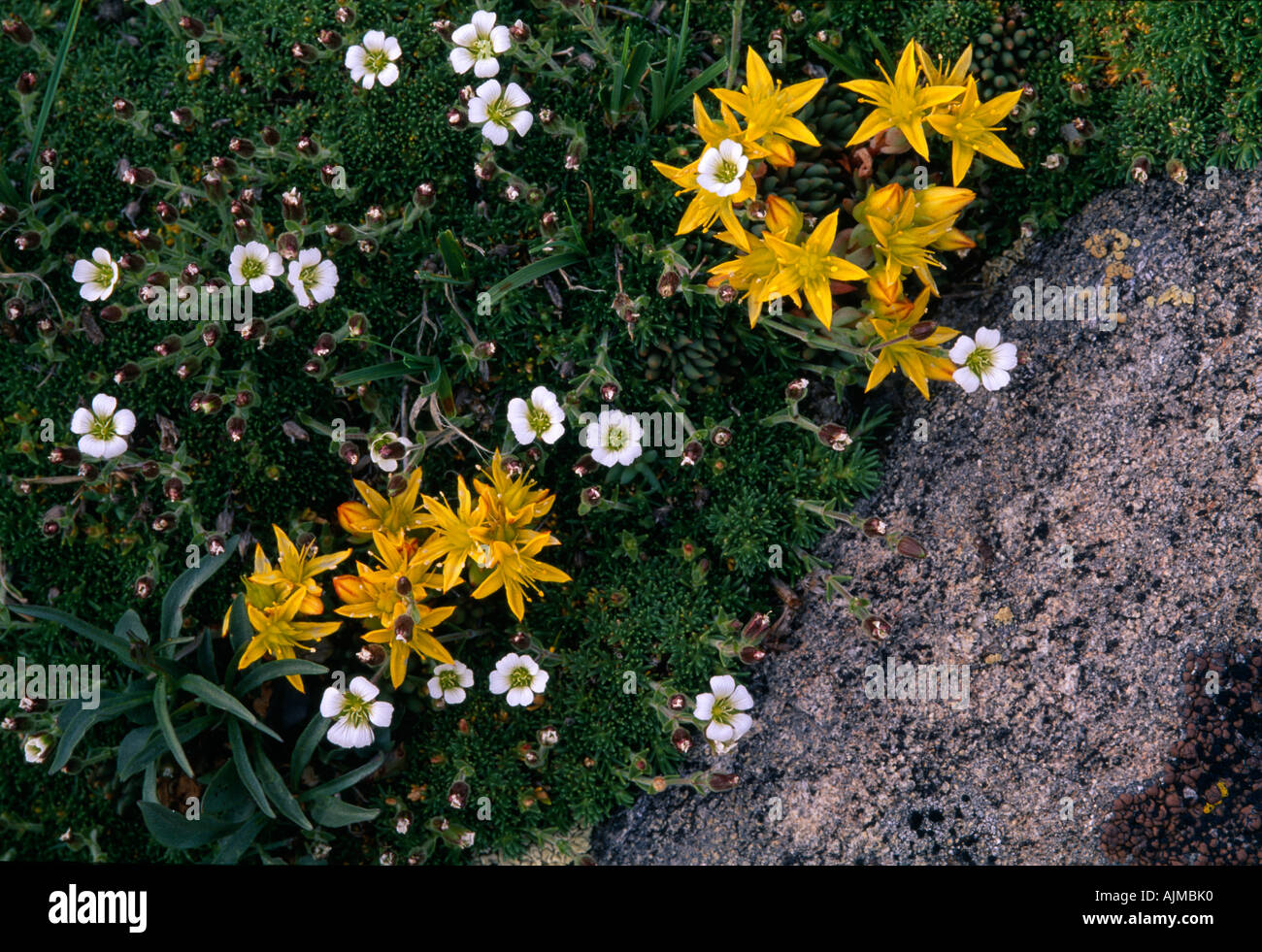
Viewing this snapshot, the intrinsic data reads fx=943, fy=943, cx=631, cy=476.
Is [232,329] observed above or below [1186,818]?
above

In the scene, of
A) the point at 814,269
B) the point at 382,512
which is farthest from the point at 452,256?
the point at 814,269

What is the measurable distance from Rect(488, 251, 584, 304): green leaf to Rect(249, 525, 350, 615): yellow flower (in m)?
1.23

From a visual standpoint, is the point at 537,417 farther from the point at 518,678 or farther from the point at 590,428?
the point at 518,678

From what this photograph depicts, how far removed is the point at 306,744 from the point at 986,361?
10.3 ft

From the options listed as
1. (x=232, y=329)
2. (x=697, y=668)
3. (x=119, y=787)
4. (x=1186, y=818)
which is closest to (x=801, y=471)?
(x=697, y=668)

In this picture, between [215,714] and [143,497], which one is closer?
[215,714]

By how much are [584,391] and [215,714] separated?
2.02 meters

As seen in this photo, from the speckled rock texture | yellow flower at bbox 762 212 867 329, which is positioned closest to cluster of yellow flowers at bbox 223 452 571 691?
yellow flower at bbox 762 212 867 329

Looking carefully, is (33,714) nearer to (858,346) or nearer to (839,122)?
(858,346)

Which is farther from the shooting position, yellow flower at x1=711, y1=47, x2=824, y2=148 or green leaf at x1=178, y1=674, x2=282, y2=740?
green leaf at x1=178, y1=674, x2=282, y2=740

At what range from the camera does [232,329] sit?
421cm

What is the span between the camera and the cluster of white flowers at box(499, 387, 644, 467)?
145 inches

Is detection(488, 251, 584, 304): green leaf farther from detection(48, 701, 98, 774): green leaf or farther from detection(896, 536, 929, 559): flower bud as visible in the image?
A: detection(48, 701, 98, 774): green leaf

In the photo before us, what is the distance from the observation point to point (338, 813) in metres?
3.79
